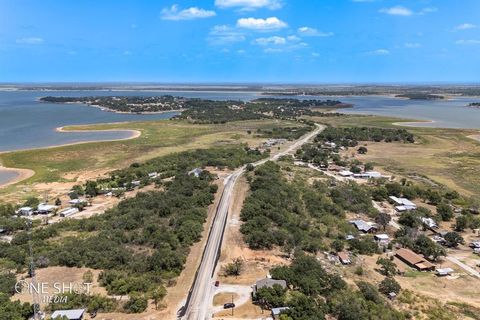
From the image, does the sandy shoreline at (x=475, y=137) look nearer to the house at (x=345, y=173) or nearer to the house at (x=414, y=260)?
the house at (x=345, y=173)

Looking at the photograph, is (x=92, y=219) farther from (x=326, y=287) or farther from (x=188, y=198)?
(x=326, y=287)

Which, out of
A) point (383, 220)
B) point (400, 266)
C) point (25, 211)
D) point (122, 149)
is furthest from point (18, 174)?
point (400, 266)

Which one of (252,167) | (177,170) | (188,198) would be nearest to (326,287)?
(188,198)

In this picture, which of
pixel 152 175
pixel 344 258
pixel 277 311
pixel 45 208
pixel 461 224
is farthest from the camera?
pixel 152 175

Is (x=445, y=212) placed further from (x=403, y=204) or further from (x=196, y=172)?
(x=196, y=172)

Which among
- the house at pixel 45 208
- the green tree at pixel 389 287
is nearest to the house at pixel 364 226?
the green tree at pixel 389 287

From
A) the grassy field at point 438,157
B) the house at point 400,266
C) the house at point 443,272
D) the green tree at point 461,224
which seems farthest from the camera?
the grassy field at point 438,157

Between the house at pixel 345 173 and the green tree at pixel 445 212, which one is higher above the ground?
the house at pixel 345 173
